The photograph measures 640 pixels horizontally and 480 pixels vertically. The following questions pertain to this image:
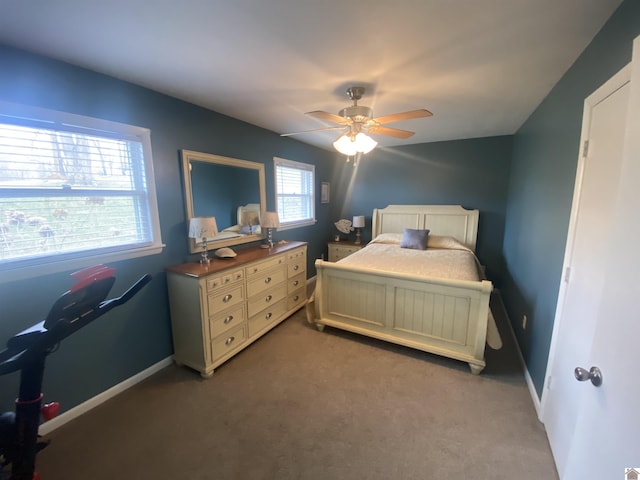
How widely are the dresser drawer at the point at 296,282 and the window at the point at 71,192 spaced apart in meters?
1.53

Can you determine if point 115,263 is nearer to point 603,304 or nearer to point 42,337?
point 42,337

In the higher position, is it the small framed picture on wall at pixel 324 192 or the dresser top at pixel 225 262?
the small framed picture on wall at pixel 324 192

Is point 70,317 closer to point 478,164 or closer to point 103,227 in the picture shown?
point 103,227

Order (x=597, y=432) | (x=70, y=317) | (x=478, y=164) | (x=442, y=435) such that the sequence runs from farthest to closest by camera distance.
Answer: (x=478, y=164), (x=442, y=435), (x=70, y=317), (x=597, y=432)

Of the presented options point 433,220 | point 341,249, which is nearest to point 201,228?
point 341,249

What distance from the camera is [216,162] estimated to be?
271 cm

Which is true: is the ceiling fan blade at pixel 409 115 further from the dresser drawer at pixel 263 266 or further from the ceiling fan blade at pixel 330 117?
the dresser drawer at pixel 263 266

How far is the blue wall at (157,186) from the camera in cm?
160

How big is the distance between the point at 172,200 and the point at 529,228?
132 inches

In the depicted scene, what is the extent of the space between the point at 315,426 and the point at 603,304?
169cm

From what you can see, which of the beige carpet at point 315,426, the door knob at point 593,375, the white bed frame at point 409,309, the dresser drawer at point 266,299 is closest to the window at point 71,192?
Result: the dresser drawer at point 266,299

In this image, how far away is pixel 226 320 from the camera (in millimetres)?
2393

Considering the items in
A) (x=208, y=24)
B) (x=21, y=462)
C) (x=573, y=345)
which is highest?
(x=208, y=24)

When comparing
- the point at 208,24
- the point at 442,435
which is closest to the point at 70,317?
the point at 208,24
